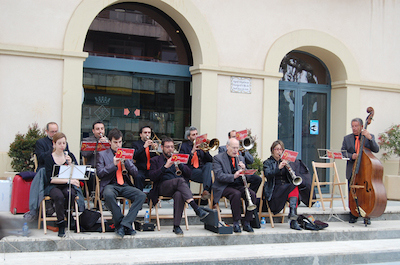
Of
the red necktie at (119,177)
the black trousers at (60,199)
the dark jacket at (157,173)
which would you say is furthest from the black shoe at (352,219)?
the black trousers at (60,199)

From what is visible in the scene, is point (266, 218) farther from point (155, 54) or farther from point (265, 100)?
point (155, 54)

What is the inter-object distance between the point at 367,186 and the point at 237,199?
7.70ft

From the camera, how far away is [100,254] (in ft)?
18.2

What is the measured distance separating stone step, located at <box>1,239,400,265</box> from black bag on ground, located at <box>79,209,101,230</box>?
471 mm

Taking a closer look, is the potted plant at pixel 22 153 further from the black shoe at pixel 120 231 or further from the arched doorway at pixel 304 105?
the arched doorway at pixel 304 105

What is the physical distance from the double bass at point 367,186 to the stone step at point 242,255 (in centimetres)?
60

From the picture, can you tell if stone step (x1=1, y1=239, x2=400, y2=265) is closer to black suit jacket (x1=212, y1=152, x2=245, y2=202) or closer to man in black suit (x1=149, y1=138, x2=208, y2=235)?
man in black suit (x1=149, y1=138, x2=208, y2=235)

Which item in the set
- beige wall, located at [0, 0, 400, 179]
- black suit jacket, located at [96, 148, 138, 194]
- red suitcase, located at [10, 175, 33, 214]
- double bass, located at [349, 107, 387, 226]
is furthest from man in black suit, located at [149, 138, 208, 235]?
double bass, located at [349, 107, 387, 226]

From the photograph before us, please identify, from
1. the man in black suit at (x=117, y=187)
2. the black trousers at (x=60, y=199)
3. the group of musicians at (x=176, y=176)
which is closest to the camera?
the black trousers at (x=60, y=199)

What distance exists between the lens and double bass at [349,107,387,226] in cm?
710

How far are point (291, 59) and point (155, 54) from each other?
352 centimetres

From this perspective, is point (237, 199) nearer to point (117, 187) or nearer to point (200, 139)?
point (200, 139)

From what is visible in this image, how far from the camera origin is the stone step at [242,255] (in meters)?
5.27

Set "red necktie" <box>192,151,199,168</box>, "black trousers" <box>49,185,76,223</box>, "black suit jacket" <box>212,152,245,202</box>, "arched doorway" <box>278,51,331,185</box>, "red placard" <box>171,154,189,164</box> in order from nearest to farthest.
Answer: "black trousers" <box>49,185,76,223</box>
"red placard" <box>171,154,189,164</box>
"black suit jacket" <box>212,152,245,202</box>
"red necktie" <box>192,151,199,168</box>
"arched doorway" <box>278,51,331,185</box>
